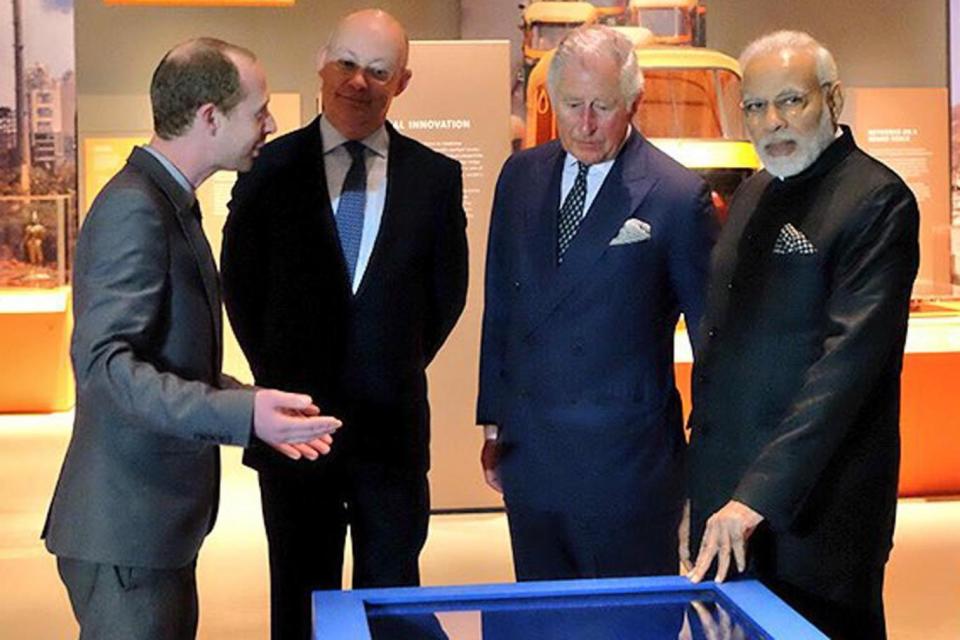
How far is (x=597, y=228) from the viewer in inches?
148

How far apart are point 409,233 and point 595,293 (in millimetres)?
516

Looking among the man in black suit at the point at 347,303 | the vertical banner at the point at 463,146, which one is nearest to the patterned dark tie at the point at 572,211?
the man in black suit at the point at 347,303

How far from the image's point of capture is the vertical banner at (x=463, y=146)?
7488 millimetres

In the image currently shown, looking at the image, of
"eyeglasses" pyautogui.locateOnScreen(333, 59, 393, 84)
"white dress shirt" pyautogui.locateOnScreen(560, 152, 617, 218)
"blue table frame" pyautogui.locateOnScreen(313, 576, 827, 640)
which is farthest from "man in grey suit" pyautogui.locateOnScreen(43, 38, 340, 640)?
"white dress shirt" pyautogui.locateOnScreen(560, 152, 617, 218)

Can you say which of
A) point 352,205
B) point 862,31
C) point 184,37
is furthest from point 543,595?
point 862,31

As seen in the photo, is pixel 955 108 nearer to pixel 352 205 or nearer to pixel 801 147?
pixel 352 205

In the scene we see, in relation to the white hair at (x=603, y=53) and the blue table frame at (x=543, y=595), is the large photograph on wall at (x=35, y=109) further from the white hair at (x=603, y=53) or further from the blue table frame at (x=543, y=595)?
the blue table frame at (x=543, y=595)

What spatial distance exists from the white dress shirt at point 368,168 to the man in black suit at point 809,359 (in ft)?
3.37

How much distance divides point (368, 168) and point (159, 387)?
1.28 metres

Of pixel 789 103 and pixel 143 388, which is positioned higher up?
pixel 789 103

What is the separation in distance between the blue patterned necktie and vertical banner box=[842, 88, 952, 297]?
7751mm

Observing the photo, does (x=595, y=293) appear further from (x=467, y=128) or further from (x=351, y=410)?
(x=467, y=128)

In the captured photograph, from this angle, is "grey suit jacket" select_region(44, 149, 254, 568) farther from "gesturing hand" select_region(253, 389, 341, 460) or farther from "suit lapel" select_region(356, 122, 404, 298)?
"suit lapel" select_region(356, 122, 404, 298)

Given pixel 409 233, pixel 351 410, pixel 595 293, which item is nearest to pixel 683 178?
pixel 595 293
